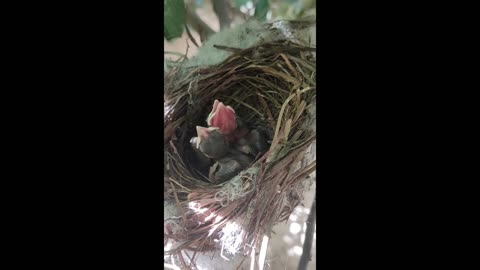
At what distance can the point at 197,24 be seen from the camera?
40.0 inches

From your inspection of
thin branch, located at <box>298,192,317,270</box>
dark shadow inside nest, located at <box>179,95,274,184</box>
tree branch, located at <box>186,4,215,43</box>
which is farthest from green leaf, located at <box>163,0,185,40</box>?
thin branch, located at <box>298,192,317,270</box>

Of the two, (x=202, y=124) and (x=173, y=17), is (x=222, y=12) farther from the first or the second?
(x=202, y=124)

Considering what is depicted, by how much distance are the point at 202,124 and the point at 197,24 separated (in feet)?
0.66

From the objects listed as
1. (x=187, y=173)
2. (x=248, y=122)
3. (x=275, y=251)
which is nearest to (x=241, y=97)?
(x=248, y=122)

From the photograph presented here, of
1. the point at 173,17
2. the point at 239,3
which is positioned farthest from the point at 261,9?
the point at 173,17

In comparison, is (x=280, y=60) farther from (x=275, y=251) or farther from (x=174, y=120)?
(x=275, y=251)

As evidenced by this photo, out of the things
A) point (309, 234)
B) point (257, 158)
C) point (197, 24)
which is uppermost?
point (197, 24)

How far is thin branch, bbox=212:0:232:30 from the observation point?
100cm

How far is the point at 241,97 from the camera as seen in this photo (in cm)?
101

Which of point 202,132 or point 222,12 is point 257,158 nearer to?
point 202,132

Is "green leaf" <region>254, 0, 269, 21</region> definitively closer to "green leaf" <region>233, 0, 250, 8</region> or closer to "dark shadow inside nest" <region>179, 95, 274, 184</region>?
"green leaf" <region>233, 0, 250, 8</region>

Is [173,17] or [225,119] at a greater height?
[173,17]

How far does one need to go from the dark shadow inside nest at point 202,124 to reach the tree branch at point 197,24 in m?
0.13

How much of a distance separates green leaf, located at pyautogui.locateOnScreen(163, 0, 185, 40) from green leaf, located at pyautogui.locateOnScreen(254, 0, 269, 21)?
15 centimetres
